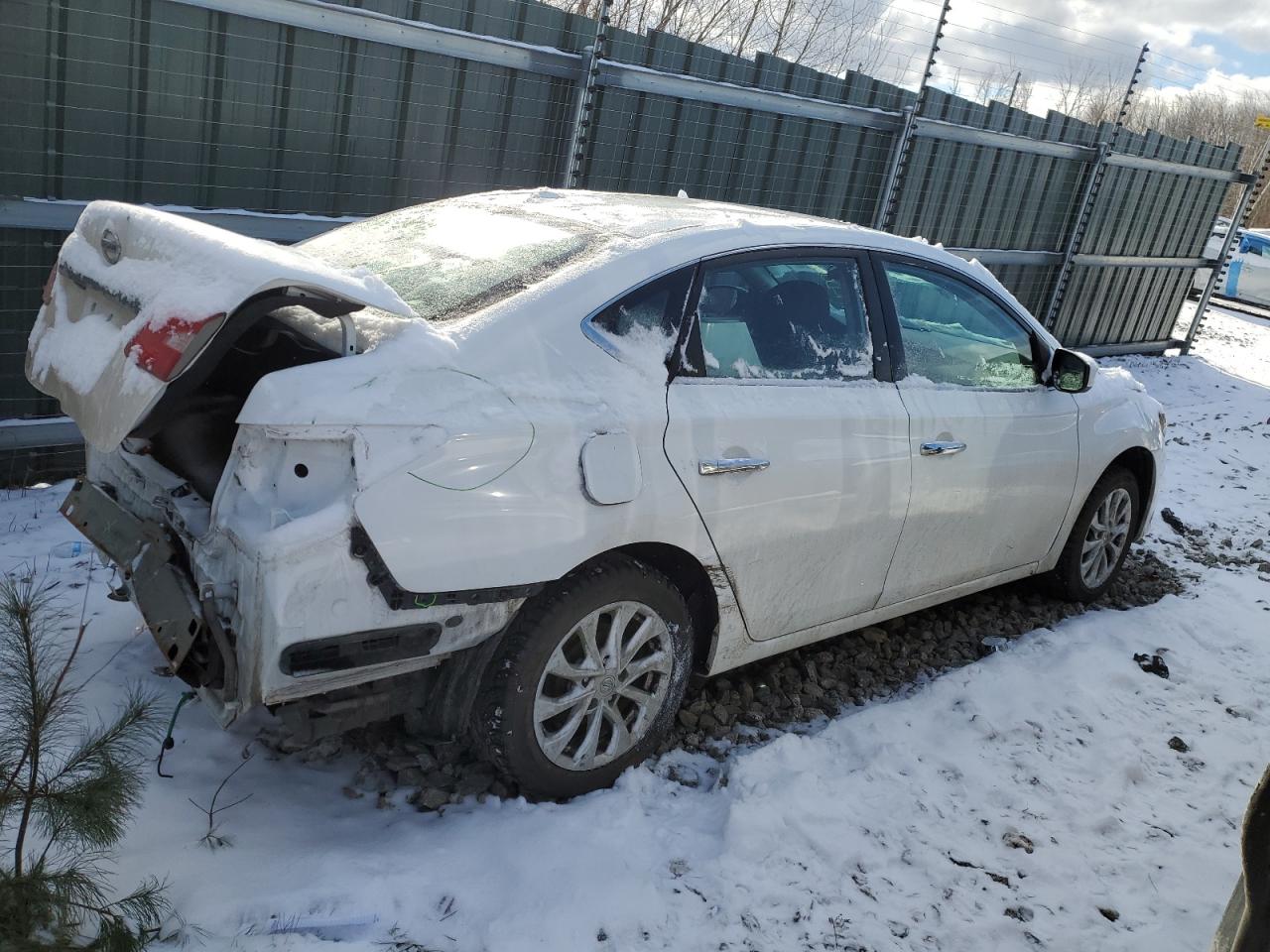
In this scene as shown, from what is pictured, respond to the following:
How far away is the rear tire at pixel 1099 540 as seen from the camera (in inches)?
199

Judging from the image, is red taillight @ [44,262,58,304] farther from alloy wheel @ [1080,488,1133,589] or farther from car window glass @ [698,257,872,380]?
alloy wheel @ [1080,488,1133,589]

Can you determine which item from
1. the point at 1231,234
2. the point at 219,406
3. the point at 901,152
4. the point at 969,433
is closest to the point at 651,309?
the point at 219,406

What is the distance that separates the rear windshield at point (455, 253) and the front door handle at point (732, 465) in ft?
2.40

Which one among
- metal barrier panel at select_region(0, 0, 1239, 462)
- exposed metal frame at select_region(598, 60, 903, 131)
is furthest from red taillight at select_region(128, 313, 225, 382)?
exposed metal frame at select_region(598, 60, 903, 131)

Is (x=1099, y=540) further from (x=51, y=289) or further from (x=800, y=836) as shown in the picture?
(x=51, y=289)

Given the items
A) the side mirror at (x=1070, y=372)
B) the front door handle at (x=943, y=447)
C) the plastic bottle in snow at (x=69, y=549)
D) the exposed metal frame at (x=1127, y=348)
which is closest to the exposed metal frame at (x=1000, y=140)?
the exposed metal frame at (x=1127, y=348)

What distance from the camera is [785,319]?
3.57 metres

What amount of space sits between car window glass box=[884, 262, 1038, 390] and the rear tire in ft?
2.99

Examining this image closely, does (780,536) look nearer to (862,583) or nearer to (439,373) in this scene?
(862,583)

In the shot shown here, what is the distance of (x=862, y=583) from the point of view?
3.89m

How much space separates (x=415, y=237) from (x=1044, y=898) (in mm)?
2826

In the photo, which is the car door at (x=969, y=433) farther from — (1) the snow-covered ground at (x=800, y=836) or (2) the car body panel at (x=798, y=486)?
(1) the snow-covered ground at (x=800, y=836)

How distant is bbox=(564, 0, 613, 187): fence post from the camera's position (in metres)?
6.56

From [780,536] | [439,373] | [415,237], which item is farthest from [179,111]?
[780,536]
